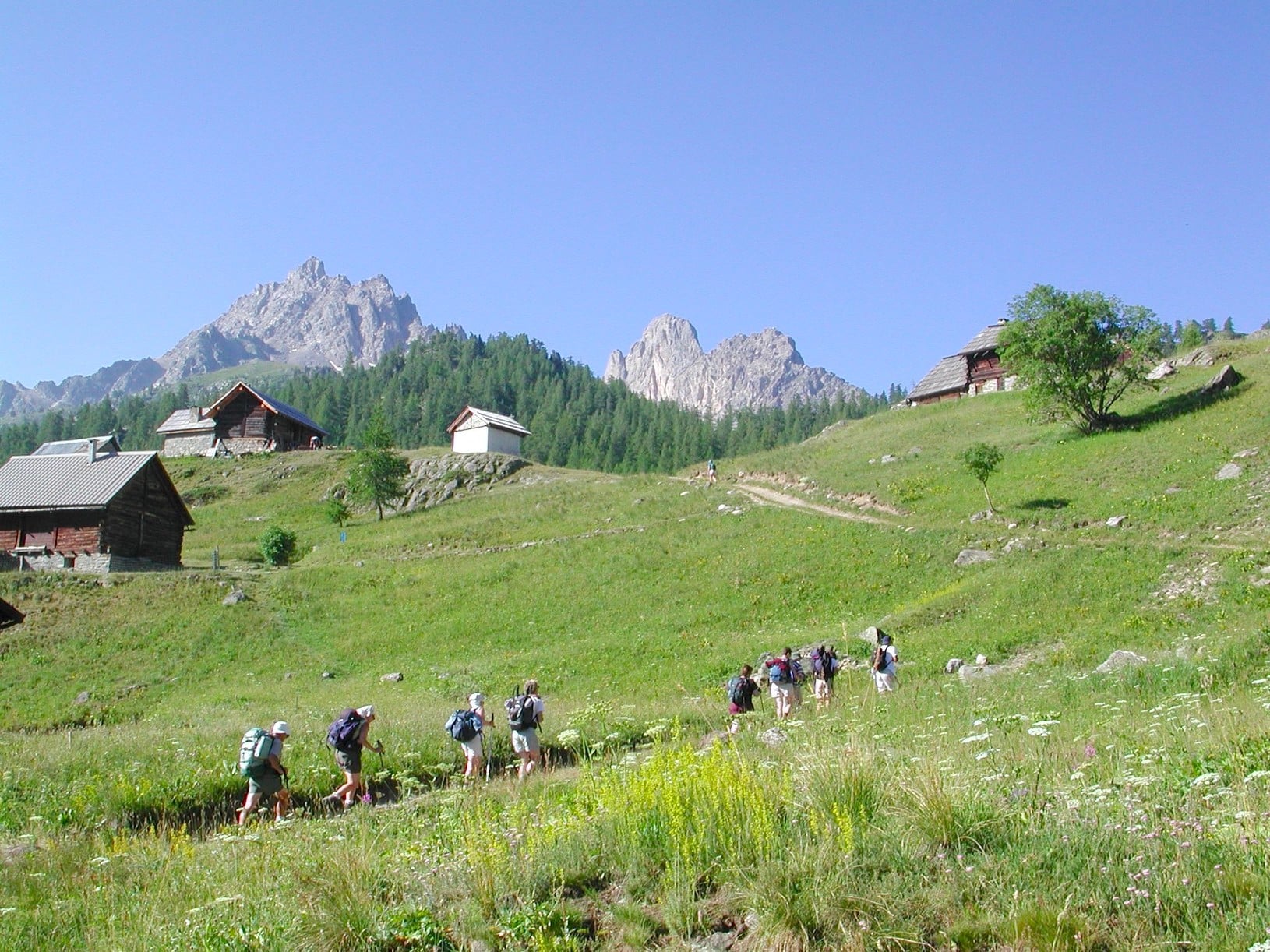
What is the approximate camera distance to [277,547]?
59.2 meters

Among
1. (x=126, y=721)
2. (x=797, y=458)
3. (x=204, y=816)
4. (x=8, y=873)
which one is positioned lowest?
(x=126, y=721)

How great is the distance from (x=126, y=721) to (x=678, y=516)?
2933 centimetres

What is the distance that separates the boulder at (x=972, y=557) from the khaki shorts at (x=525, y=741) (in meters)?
23.5

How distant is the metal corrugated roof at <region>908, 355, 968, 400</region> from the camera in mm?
79312

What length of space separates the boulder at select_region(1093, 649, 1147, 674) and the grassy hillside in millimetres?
457

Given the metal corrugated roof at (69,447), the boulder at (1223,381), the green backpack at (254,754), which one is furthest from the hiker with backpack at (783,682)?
the metal corrugated roof at (69,447)

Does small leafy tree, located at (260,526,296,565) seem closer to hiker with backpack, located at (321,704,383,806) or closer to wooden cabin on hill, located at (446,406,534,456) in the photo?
wooden cabin on hill, located at (446,406,534,456)

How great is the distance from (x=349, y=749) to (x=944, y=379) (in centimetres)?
7715

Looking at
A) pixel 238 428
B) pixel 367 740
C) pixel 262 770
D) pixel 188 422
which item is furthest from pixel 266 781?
pixel 188 422

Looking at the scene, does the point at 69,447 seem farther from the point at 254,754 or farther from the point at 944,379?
the point at 944,379

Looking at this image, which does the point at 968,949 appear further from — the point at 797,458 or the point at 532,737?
the point at 797,458

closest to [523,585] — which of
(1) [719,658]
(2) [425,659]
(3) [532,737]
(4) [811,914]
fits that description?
(2) [425,659]

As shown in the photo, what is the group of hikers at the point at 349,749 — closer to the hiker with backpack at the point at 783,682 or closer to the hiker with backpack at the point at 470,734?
the hiker with backpack at the point at 470,734

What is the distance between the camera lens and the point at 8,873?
8219 mm
